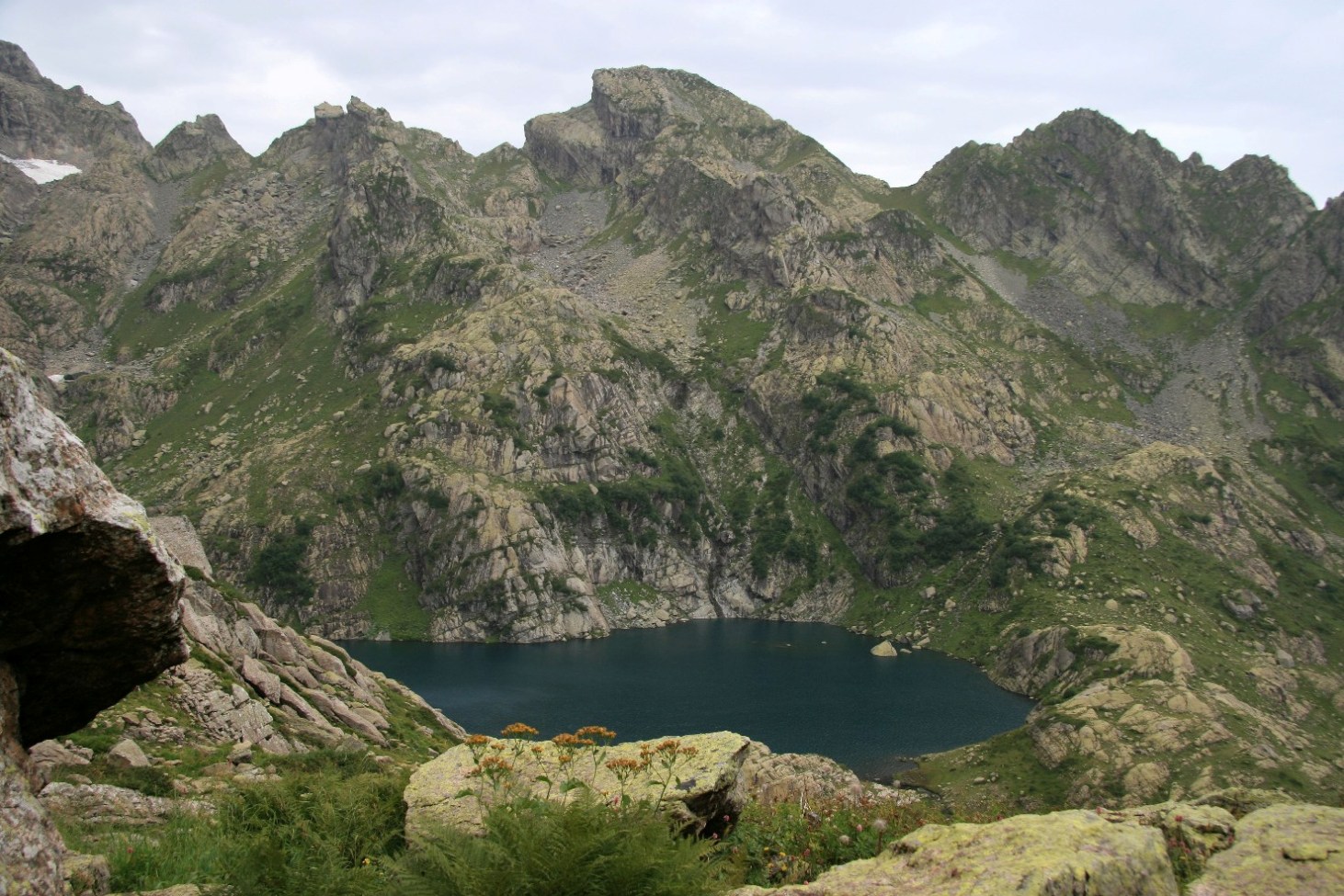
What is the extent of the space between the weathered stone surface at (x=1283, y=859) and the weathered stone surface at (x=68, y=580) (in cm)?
1233

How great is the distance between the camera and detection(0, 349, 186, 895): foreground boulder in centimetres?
773

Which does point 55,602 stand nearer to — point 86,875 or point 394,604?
point 86,875

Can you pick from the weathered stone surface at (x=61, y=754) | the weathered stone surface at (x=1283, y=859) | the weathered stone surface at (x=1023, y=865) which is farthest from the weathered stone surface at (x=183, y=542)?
the weathered stone surface at (x=1283, y=859)

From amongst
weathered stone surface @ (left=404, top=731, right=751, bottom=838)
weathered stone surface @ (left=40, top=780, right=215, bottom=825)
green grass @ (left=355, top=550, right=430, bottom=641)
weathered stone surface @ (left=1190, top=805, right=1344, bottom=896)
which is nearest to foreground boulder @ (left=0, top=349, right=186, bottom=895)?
weathered stone surface @ (left=404, top=731, right=751, bottom=838)

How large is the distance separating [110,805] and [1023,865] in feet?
71.3

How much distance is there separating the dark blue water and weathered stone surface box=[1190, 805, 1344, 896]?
7402 centimetres

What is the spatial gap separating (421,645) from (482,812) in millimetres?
154208

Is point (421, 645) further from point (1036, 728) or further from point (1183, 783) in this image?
point (1183, 783)

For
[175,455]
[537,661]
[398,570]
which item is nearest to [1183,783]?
[537,661]

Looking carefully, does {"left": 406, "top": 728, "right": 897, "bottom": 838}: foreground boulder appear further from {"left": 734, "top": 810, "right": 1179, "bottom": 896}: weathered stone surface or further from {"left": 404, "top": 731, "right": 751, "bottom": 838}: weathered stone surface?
{"left": 734, "top": 810, "right": 1179, "bottom": 896}: weathered stone surface

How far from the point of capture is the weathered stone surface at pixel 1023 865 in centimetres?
783

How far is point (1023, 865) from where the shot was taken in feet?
26.6

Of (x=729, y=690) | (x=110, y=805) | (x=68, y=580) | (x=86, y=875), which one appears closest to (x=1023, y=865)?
(x=68, y=580)

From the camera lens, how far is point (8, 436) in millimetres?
7645
